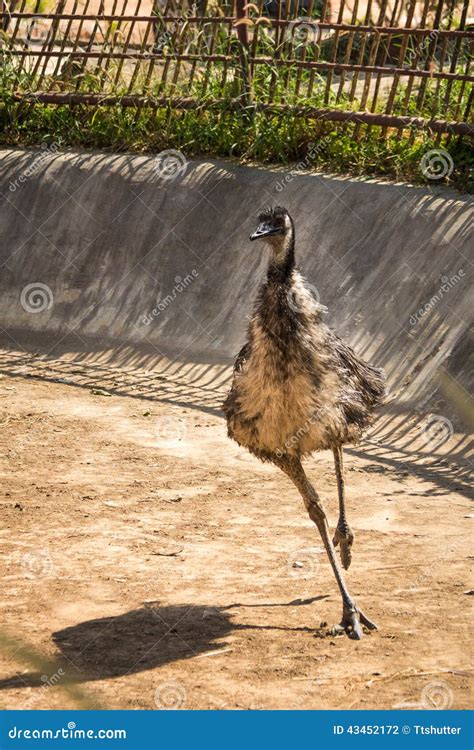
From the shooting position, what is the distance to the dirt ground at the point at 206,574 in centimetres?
515

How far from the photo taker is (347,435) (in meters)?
6.14

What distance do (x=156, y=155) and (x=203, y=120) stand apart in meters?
0.66

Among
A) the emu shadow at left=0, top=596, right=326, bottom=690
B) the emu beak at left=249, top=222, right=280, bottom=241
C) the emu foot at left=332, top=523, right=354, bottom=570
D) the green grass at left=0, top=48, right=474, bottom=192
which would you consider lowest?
the emu shadow at left=0, top=596, right=326, bottom=690

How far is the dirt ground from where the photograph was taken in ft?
16.9

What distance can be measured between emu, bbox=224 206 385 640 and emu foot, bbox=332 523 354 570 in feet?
0.67

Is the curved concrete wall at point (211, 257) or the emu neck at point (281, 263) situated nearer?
the emu neck at point (281, 263)

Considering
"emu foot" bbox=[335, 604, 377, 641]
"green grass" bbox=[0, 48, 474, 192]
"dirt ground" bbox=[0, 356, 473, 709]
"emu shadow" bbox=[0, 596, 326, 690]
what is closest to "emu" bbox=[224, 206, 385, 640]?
"emu foot" bbox=[335, 604, 377, 641]

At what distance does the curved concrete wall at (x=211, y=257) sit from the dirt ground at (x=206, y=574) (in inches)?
55.3

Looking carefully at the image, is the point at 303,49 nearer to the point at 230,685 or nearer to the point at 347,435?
the point at 347,435

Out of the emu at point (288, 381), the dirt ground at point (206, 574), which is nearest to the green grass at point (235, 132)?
the dirt ground at point (206, 574)

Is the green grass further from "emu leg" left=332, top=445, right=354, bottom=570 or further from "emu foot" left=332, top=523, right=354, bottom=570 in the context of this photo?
"emu foot" left=332, top=523, right=354, bottom=570

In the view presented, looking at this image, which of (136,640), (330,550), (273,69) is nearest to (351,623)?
(330,550)

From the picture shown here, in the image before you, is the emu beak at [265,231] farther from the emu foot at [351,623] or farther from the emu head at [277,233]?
the emu foot at [351,623]

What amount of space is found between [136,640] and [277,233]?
2138 mm
